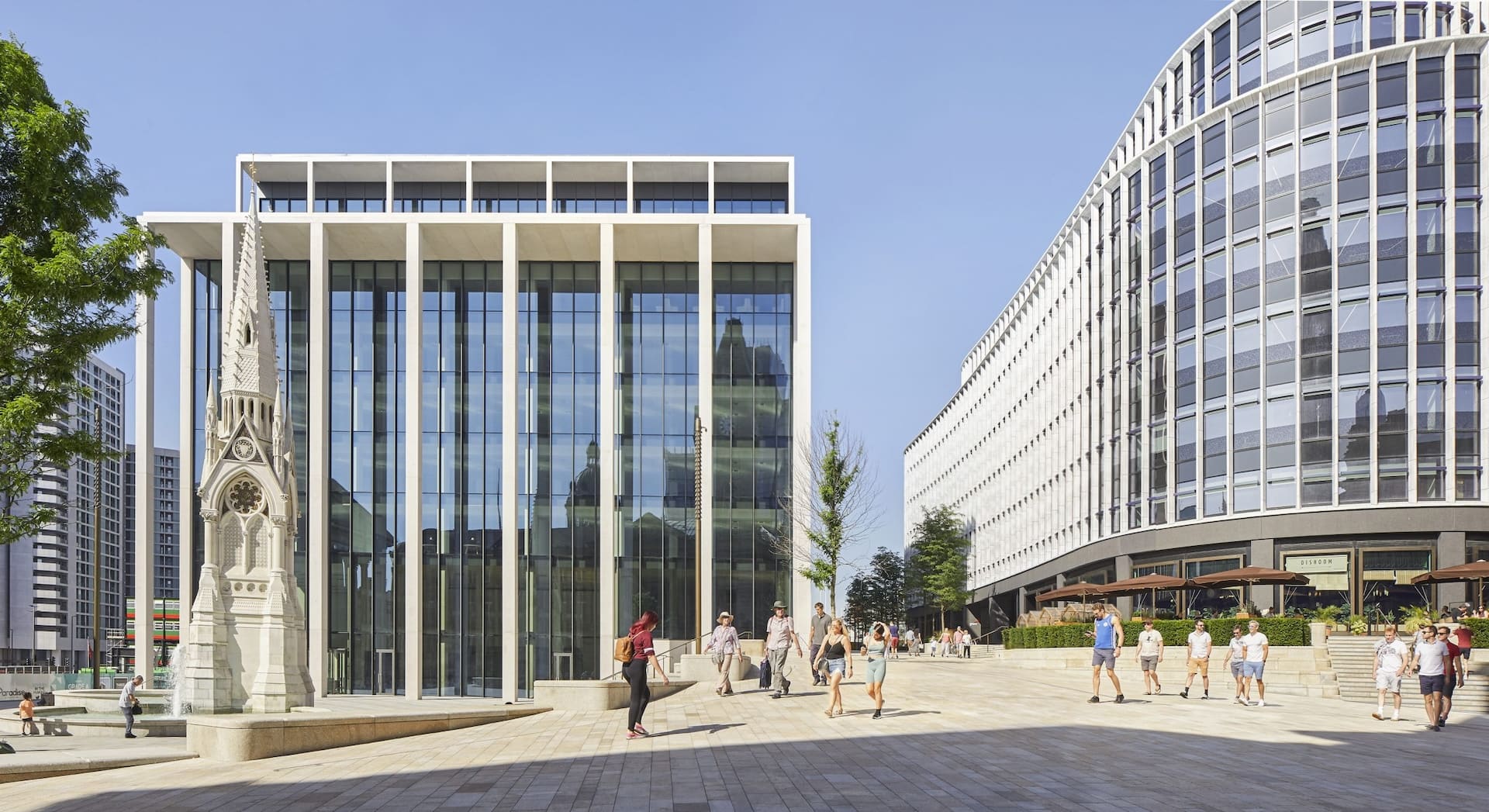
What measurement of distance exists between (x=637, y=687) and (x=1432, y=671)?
42.9 feet

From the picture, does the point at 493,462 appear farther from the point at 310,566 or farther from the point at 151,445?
the point at 151,445

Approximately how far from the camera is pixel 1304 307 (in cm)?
4984

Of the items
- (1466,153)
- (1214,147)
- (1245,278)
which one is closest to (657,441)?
(1245,278)

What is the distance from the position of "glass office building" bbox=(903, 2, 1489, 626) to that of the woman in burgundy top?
38.0 meters

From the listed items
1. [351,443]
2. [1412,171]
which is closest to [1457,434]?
[1412,171]

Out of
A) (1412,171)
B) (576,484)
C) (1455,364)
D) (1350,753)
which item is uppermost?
(1412,171)

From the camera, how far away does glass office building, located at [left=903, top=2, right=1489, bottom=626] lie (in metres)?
47.6

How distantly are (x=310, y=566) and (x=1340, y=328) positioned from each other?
39.8 m

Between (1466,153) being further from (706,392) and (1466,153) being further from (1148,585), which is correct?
(706,392)

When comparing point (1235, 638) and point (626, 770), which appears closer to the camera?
point (626, 770)

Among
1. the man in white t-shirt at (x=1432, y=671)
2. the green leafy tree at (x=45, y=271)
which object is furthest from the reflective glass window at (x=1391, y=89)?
the green leafy tree at (x=45, y=271)

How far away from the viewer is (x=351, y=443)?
49.1 m

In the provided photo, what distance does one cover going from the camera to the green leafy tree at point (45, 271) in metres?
17.2

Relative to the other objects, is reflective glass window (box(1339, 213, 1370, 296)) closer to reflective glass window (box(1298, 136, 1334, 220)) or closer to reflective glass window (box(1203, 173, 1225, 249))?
reflective glass window (box(1298, 136, 1334, 220))
